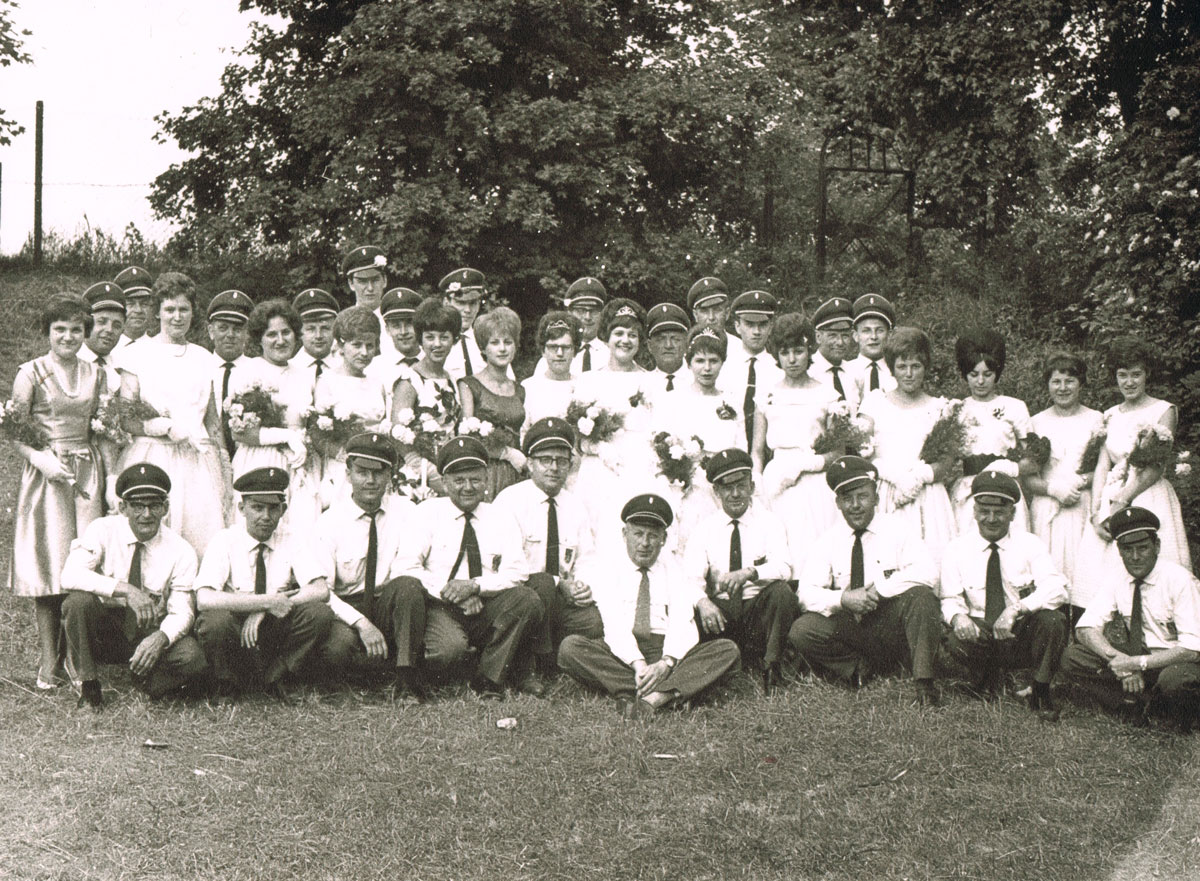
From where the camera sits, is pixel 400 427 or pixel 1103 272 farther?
pixel 1103 272

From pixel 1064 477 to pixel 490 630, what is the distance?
11.5 feet

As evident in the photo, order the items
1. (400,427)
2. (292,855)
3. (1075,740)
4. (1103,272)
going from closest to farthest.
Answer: (292,855), (1075,740), (400,427), (1103,272)

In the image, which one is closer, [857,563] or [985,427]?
[857,563]

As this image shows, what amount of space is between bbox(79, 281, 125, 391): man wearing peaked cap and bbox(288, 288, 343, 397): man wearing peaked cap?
1066mm

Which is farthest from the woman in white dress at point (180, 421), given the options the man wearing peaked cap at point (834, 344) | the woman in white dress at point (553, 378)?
the man wearing peaked cap at point (834, 344)

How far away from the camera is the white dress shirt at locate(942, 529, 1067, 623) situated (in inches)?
279

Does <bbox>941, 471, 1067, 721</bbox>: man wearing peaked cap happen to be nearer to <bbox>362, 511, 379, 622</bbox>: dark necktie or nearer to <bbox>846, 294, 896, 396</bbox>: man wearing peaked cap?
<bbox>846, 294, 896, 396</bbox>: man wearing peaked cap

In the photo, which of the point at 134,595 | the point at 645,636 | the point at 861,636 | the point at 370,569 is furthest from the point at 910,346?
the point at 134,595

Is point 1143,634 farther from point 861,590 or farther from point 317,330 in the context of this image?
point 317,330

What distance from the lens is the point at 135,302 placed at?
857 centimetres

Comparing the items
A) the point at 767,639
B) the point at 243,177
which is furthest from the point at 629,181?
the point at 767,639

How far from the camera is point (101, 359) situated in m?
7.88

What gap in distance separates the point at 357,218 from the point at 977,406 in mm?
8768

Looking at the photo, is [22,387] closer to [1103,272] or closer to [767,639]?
[767,639]
